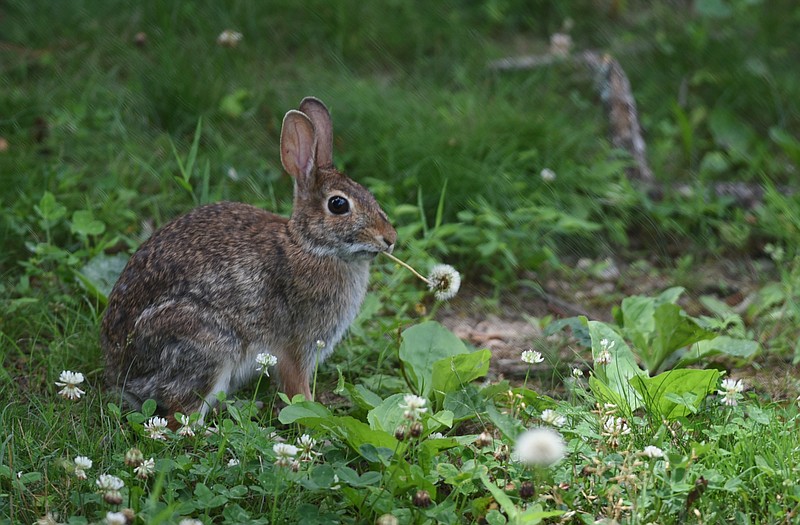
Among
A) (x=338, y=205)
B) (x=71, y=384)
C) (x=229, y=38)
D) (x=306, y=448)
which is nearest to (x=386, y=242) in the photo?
(x=338, y=205)

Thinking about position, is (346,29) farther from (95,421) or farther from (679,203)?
(95,421)

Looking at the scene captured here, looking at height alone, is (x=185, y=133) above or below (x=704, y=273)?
above

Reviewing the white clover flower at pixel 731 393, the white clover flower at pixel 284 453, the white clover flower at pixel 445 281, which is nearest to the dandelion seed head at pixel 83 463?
the white clover flower at pixel 284 453

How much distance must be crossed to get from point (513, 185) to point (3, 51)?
3205 millimetres

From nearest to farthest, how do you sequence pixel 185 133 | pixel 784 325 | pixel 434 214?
pixel 784 325 < pixel 434 214 < pixel 185 133

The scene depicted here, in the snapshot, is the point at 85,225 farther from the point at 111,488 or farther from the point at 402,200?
the point at 111,488

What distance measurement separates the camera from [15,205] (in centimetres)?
498

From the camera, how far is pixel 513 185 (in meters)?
5.52

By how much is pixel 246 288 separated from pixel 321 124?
0.83 metres

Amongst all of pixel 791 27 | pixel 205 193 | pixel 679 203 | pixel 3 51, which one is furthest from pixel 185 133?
pixel 791 27

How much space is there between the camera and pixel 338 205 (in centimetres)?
426

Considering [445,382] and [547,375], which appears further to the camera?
[547,375]

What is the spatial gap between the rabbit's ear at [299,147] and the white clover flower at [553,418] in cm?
153

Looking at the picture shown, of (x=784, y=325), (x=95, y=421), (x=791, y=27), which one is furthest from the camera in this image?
(x=791, y=27)
